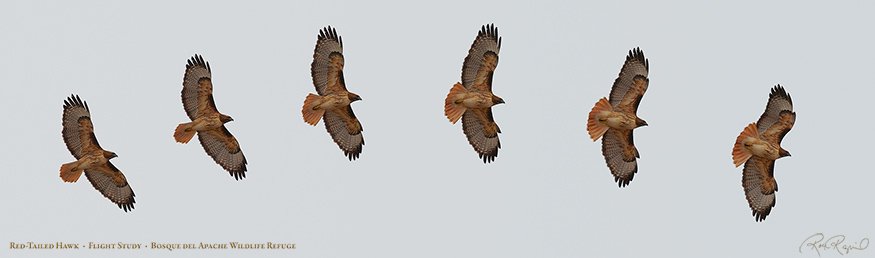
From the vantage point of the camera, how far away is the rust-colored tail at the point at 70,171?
23.0 metres

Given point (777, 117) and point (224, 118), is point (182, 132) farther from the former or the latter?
point (777, 117)

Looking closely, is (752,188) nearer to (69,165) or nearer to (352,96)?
(352,96)

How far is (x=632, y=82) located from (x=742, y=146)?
1.93 meters

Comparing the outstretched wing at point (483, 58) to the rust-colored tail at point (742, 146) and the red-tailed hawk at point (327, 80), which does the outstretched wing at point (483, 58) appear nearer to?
the red-tailed hawk at point (327, 80)

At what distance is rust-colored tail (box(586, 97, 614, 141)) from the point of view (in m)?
23.3

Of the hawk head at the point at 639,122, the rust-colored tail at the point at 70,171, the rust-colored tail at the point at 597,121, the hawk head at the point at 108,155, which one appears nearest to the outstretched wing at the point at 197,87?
the hawk head at the point at 108,155

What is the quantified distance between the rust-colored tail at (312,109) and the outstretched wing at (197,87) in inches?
52.4

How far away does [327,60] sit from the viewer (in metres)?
23.2

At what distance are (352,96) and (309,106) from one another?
0.65m

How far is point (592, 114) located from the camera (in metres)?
23.4

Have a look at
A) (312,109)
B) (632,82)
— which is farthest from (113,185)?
(632,82)

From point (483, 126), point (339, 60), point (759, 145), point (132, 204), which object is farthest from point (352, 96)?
point (759, 145)

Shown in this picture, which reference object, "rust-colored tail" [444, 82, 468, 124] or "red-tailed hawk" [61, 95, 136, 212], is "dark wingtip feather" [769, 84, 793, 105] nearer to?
"rust-colored tail" [444, 82, 468, 124]

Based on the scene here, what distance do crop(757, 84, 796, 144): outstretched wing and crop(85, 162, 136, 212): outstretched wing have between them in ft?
30.7
